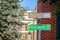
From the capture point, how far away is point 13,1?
10.6m

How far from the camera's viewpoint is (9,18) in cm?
1034

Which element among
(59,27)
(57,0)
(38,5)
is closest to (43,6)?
(38,5)

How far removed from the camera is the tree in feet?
33.7

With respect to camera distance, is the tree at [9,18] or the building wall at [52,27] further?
the building wall at [52,27]

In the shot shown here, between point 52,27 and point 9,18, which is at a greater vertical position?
point 9,18

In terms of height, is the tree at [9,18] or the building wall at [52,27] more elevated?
the tree at [9,18]

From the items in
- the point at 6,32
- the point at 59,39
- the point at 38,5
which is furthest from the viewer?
the point at 38,5

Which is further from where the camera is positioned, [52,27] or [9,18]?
[52,27]

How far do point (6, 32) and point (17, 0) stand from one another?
1.39 metres

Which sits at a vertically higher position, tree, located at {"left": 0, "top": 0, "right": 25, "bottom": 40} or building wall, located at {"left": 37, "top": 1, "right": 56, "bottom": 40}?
tree, located at {"left": 0, "top": 0, "right": 25, "bottom": 40}

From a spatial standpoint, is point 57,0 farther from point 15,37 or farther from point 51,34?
point 51,34

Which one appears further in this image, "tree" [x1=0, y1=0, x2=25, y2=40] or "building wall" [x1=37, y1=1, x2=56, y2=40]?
"building wall" [x1=37, y1=1, x2=56, y2=40]

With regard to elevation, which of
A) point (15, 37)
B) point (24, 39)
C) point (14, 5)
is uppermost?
point (14, 5)

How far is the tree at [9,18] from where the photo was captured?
10.3m
